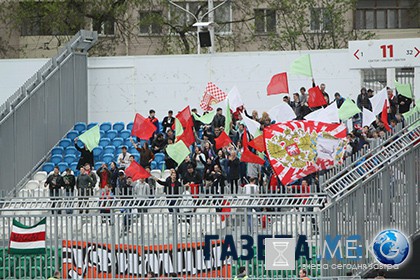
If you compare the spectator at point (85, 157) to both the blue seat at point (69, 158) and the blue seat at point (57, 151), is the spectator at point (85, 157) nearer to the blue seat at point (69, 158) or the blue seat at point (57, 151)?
the blue seat at point (69, 158)

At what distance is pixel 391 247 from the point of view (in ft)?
77.4

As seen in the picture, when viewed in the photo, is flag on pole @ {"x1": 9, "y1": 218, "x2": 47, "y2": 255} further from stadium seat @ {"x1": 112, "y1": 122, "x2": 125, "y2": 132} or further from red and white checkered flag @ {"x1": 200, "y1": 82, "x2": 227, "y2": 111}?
stadium seat @ {"x1": 112, "y1": 122, "x2": 125, "y2": 132}

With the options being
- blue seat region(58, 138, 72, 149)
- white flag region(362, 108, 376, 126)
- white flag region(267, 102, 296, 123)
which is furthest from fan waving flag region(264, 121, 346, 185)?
blue seat region(58, 138, 72, 149)

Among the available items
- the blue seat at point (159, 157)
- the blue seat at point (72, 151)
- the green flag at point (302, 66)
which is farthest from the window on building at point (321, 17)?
the blue seat at point (159, 157)

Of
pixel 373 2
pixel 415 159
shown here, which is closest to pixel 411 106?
pixel 415 159

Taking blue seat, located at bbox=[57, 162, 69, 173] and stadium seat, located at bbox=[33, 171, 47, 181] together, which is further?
blue seat, located at bbox=[57, 162, 69, 173]

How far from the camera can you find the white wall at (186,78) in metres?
38.8

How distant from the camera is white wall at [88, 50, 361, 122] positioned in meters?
38.8

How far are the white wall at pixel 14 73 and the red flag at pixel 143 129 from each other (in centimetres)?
722

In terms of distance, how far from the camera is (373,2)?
70875mm

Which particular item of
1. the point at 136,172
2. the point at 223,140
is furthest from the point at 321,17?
the point at 136,172

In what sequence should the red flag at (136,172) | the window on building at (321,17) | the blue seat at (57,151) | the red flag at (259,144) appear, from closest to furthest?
the red flag at (136,172)
the red flag at (259,144)
the blue seat at (57,151)
the window on building at (321,17)

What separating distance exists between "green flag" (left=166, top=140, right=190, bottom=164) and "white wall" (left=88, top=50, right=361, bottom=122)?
28.9 feet

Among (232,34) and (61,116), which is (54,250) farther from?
(232,34)
